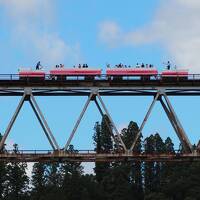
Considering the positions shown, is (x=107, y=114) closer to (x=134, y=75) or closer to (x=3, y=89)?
(x=134, y=75)

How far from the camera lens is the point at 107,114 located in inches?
2410

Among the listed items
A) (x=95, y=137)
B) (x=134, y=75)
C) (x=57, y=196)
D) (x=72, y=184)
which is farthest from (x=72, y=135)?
(x=95, y=137)

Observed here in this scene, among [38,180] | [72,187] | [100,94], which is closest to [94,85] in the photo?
[100,94]

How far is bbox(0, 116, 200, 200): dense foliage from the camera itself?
5453 inches

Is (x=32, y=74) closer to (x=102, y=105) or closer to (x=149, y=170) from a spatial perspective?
(x=102, y=105)

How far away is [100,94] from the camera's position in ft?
212

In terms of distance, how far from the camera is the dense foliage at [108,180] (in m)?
138

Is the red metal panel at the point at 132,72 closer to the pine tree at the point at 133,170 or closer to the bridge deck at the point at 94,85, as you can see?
the bridge deck at the point at 94,85

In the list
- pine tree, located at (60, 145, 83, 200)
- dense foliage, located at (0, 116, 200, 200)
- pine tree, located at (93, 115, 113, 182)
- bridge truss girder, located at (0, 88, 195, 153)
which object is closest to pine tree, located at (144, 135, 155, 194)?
dense foliage, located at (0, 116, 200, 200)

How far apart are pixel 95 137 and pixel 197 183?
32.0 meters

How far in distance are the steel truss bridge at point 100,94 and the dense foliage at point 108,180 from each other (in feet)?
221

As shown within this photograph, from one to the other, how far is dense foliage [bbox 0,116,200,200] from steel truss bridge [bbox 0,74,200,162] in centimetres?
6728

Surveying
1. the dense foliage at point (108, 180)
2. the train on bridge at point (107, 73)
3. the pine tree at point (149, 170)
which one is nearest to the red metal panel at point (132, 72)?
the train on bridge at point (107, 73)

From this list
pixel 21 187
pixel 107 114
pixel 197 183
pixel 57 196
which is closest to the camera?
pixel 107 114
